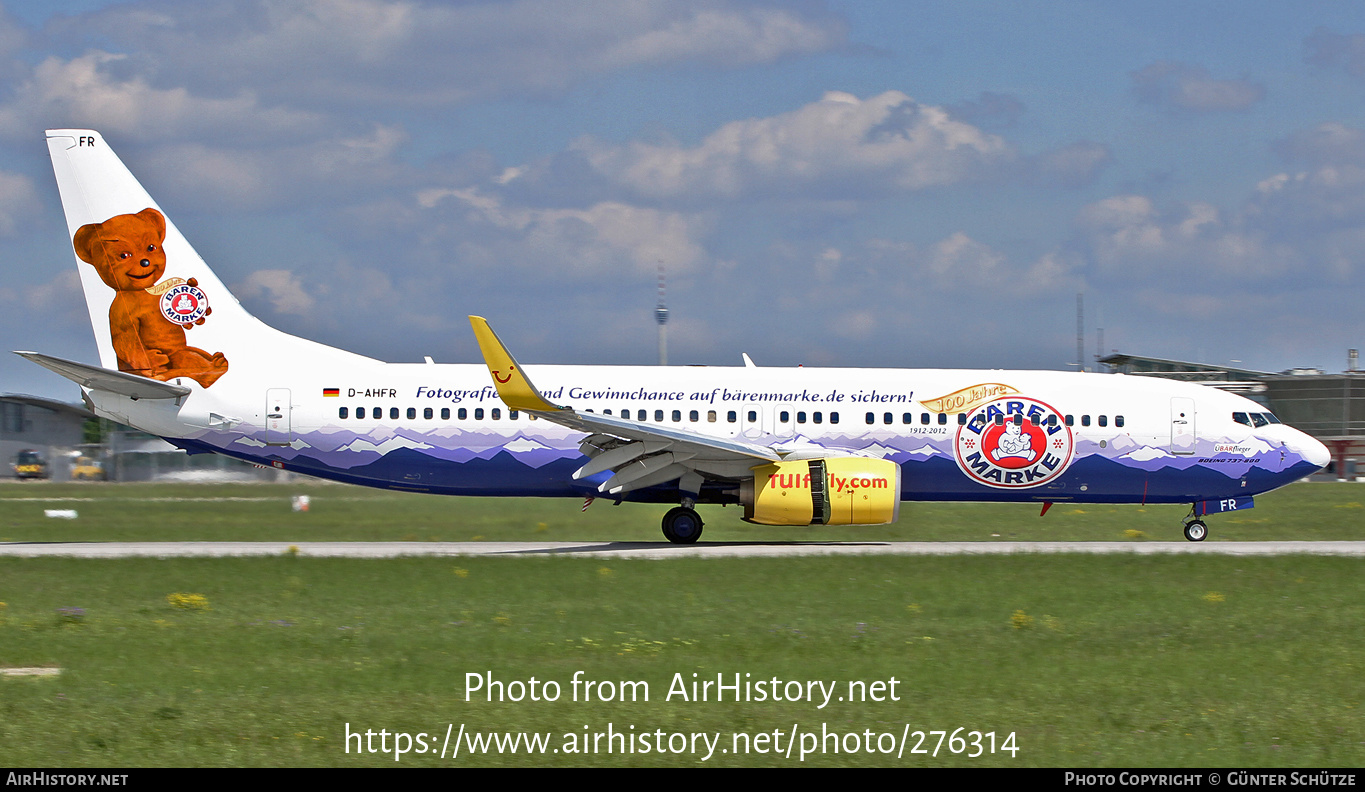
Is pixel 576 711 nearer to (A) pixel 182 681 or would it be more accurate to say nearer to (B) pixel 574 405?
(A) pixel 182 681

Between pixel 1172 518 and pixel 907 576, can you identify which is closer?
pixel 907 576

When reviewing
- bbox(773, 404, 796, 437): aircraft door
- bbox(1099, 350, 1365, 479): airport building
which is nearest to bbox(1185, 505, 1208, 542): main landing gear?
bbox(773, 404, 796, 437): aircraft door

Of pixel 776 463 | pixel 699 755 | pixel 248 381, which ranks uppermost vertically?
pixel 248 381

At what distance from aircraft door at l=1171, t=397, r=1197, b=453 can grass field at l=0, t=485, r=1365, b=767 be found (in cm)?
475

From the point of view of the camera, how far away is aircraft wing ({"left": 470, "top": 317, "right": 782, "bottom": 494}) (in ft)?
65.7

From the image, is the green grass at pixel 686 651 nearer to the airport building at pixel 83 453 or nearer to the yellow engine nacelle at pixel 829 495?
the yellow engine nacelle at pixel 829 495

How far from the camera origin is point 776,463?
21.5 m

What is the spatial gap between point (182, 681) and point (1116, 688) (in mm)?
8213

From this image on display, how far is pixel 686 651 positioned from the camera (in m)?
11.8

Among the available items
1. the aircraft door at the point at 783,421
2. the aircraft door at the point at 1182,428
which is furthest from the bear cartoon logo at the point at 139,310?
the aircraft door at the point at 1182,428

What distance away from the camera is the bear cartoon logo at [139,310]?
75.8 ft

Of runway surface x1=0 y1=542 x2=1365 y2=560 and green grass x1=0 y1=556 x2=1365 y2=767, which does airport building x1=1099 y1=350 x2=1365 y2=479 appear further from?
green grass x1=0 y1=556 x2=1365 y2=767

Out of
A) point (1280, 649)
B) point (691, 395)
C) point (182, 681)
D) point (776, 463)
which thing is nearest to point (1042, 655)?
point (1280, 649)

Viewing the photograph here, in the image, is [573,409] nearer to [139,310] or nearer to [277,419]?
[277,419]
